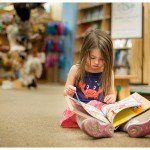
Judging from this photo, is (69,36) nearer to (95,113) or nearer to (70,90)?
(70,90)

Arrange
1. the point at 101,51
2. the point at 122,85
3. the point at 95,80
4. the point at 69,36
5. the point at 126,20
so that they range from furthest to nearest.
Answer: the point at 69,36, the point at 126,20, the point at 122,85, the point at 95,80, the point at 101,51

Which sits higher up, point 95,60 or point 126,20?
point 126,20

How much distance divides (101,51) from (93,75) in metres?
0.16

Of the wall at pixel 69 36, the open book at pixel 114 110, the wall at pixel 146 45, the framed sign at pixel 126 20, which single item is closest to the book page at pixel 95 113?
the open book at pixel 114 110

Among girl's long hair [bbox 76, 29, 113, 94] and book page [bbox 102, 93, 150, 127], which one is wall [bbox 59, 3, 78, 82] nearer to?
girl's long hair [bbox 76, 29, 113, 94]

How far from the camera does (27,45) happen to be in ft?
11.5

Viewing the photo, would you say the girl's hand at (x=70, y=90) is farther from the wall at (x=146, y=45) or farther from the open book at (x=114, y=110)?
the wall at (x=146, y=45)

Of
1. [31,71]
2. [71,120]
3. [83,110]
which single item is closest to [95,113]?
[83,110]

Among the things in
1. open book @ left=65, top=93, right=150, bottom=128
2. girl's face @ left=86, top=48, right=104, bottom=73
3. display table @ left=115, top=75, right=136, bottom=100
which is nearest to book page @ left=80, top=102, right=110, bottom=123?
open book @ left=65, top=93, right=150, bottom=128

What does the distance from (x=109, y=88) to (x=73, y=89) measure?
226 millimetres

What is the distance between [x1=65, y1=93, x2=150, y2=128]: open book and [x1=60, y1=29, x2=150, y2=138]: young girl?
32 mm

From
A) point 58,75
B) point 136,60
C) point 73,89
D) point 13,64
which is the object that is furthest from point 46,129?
point 58,75

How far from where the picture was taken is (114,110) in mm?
1036

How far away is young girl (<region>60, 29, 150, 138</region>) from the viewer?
3.10 ft
